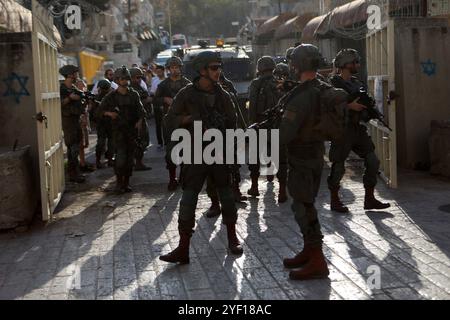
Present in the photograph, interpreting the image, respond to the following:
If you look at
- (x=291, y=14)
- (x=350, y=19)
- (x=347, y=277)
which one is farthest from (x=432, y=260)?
(x=291, y=14)

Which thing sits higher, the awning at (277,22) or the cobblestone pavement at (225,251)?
the awning at (277,22)

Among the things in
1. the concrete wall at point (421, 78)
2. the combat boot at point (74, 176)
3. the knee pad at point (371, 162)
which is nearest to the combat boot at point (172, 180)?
the combat boot at point (74, 176)

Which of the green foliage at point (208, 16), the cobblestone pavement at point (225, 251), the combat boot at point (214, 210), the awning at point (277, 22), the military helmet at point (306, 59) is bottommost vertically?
the cobblestone pavement at point (225, 251)

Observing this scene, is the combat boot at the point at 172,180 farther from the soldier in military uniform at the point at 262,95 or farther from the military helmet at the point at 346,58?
the military helmet at the point at 346,58

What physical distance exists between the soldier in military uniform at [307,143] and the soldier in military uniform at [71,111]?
17.9ft

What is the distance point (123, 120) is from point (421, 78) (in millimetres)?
4635

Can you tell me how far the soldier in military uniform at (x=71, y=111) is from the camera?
32.0 feet

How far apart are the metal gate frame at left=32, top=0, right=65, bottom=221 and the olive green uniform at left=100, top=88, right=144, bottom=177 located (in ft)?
2.49

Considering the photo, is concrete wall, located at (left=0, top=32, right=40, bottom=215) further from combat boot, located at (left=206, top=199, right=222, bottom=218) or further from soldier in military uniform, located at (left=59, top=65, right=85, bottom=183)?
combat boot, located at (left=206, top=199, right=222, bottom=218)

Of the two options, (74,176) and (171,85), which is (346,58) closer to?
(171,85)

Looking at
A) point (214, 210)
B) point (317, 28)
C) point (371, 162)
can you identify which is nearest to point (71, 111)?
point (214, 210)

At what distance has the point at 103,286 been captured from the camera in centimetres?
495

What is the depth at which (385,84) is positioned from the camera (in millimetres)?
8562

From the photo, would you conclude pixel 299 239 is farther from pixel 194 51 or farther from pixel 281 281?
pixel 194 51
